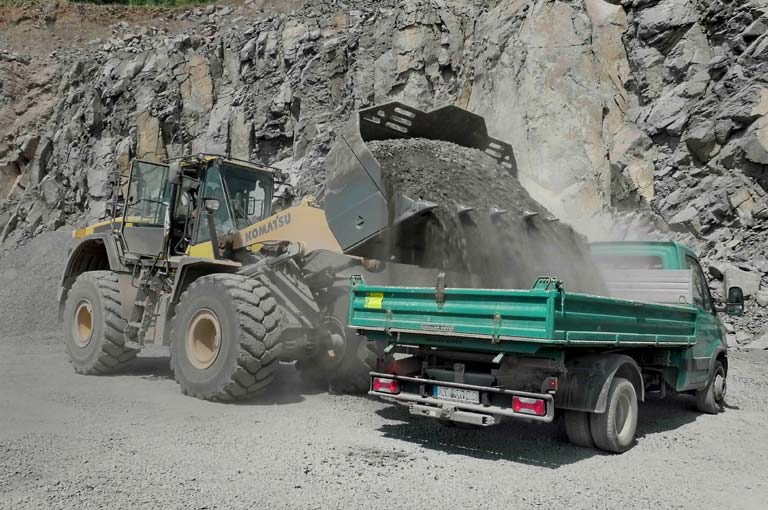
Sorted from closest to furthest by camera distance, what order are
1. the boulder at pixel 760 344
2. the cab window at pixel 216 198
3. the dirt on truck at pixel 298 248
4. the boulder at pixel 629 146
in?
the dirt on truck at pixel 298 248 < the cab window at pixel 216 198 < the boulder at pixel 760 344 < the boulder at pixel 629 146

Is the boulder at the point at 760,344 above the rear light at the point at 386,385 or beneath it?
above

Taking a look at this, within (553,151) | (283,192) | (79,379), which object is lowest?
(79,379)

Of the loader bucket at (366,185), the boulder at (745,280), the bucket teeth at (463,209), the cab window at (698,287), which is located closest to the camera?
the loader bucket at (366,185)

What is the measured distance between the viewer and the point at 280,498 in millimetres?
4129

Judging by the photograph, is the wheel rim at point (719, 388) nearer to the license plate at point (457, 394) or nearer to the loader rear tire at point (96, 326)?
the license plate at point (457, 394)

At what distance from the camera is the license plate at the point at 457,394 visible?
5.40 metres

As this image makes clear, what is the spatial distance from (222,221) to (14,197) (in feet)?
101

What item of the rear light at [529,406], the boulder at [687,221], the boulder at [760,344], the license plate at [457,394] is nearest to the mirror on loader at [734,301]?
the rear light at [529,406]

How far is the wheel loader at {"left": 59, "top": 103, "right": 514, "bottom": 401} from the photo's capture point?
6672 mm

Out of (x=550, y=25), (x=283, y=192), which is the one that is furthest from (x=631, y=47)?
(x=283, y=192)

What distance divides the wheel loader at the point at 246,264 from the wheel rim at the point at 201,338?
0.5 inches

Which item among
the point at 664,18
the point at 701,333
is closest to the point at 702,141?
the point at 664,18

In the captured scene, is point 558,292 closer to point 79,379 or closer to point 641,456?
point 641,456

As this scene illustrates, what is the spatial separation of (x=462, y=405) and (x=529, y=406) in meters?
0.59
